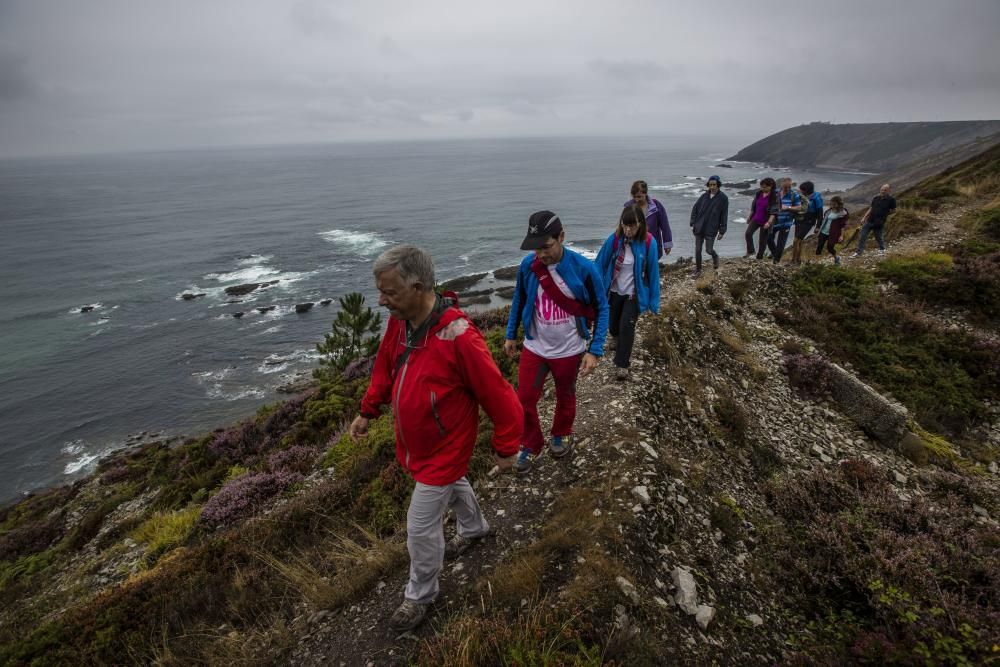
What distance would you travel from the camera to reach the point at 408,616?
3.55m

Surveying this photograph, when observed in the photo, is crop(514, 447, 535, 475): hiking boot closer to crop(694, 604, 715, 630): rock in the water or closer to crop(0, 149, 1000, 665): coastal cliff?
crop(0, 149, 1000, 665): coastal cliff

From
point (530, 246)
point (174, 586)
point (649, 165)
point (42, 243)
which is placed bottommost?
point (42, 243)

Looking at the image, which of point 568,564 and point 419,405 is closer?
point 419,405

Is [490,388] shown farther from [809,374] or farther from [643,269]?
[809,374]

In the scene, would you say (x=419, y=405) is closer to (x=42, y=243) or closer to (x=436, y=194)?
(x=42, y=243)

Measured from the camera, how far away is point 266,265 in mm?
48250

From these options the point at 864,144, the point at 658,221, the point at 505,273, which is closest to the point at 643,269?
the point at 658,221

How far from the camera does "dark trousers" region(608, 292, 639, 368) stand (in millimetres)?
6109

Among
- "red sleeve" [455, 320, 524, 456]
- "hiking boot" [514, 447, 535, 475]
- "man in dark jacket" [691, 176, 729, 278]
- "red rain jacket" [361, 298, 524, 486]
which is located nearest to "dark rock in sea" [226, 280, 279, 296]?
"man in dark jacket" [691, 176, 729, 278]

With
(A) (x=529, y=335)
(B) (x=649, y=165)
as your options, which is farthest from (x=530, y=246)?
(B) (x=649, y=165)

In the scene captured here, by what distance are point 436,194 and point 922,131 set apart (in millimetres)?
146921

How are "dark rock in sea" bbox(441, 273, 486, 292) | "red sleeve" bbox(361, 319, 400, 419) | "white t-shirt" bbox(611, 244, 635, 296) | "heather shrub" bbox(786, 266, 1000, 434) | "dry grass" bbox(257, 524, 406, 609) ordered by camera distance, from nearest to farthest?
"red sleeve" bbox(361, 319, 400, 419), "dry grass" bbox(257, 524, 406, 609), "white t-shirt" bbox(611, 244, 635, 296), "heather shrub" bbox(786, 266, 1000, 434), "dark rock in sea" bbox(441, 273, 486, 292)

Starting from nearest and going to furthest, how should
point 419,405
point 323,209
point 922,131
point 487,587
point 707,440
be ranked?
point 419,405 → point 487,587 → point 707,440 → point 323,209 → point 922,131

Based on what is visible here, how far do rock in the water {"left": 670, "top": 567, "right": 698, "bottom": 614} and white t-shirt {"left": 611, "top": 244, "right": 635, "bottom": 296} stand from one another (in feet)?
11.5
